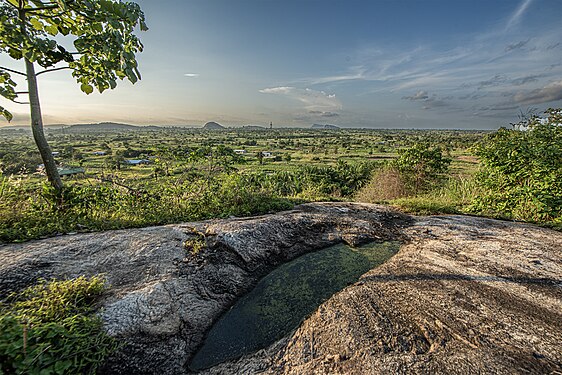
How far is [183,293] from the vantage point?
3.10m

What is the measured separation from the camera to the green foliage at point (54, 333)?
1739 mm

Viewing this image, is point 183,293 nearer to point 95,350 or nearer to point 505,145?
point 95,350

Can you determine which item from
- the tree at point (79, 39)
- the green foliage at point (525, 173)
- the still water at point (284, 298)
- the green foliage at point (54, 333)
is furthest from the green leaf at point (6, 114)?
the green foliage at point (525, 173)

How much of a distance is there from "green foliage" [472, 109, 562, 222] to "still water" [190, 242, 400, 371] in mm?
4315

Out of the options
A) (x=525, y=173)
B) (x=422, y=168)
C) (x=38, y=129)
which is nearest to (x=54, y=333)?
(x=38, y=129)

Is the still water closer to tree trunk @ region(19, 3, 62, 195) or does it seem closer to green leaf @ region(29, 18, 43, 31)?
green leaf @ region(29, 18, 43, 31)

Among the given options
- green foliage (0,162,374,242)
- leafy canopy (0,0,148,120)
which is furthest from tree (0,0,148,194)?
green foliage (0,162,374,242)

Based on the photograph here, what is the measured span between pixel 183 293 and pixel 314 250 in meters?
2.55

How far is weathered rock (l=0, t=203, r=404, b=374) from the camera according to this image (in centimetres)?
251

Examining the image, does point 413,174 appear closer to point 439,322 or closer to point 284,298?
point 439,322

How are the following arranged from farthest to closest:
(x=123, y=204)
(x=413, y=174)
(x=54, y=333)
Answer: (x=413, y=174) < (x=123, y=204) < (x=54, y=333)

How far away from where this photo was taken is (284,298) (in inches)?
141

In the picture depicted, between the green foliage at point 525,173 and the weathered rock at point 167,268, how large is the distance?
418 cm

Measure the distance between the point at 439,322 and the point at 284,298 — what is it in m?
1.89
